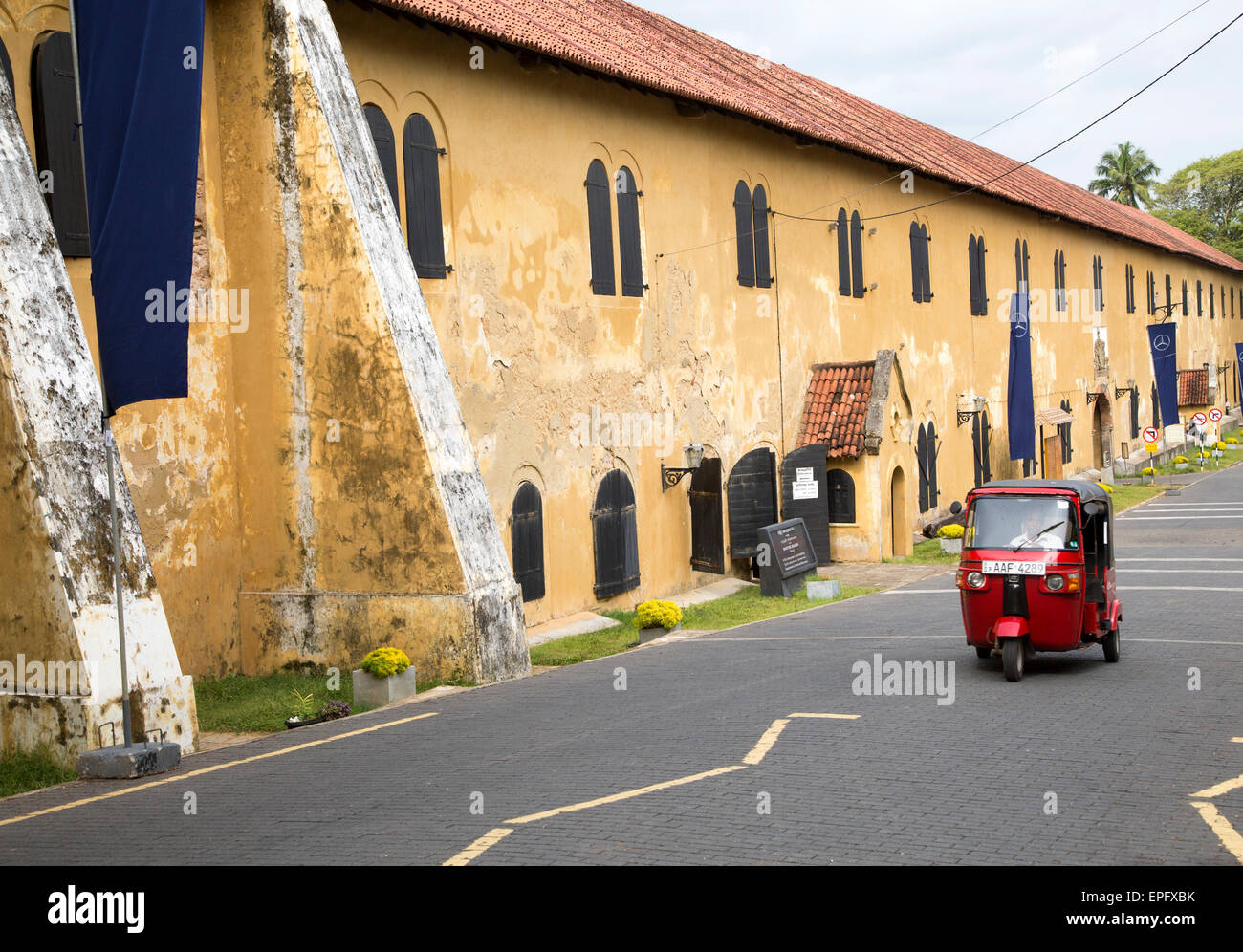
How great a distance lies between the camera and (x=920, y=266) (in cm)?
3316

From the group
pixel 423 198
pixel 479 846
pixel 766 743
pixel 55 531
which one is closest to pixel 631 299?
pixel 423 198

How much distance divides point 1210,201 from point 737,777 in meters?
92.8

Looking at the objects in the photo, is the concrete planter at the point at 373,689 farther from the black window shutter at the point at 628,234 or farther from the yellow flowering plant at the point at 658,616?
the black window shutter at the point at 628,234

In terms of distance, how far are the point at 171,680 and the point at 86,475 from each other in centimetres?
181

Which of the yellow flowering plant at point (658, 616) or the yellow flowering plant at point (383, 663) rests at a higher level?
the yellow flowering plant at point (383, 663)

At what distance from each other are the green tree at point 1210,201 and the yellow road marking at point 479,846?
297 feet

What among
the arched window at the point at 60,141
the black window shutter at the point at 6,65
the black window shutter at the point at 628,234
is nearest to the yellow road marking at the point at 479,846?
the arched window at the point at 60,141

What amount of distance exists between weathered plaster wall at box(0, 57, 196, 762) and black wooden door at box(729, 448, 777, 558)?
1458 centimetres

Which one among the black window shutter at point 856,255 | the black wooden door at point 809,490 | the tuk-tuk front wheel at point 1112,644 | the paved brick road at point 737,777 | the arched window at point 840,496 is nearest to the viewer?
the paved brick road at point 737,777

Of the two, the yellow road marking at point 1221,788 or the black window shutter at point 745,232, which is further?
the black window shutter at point 745,232

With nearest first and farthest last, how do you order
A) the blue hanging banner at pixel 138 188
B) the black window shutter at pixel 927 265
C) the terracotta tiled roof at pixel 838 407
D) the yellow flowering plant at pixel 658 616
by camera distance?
the blue hanging banner at pixel 138 188 < the yellow flowering plant at pixel 658 616 < the terracotta tiled roof at pixel 838 407 < the black window shutter at pixel 927 265

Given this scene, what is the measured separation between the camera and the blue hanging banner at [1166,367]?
50938 millimetres

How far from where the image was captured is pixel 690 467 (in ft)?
73.1

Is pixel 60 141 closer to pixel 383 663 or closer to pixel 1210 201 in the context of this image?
pixel 383 663
